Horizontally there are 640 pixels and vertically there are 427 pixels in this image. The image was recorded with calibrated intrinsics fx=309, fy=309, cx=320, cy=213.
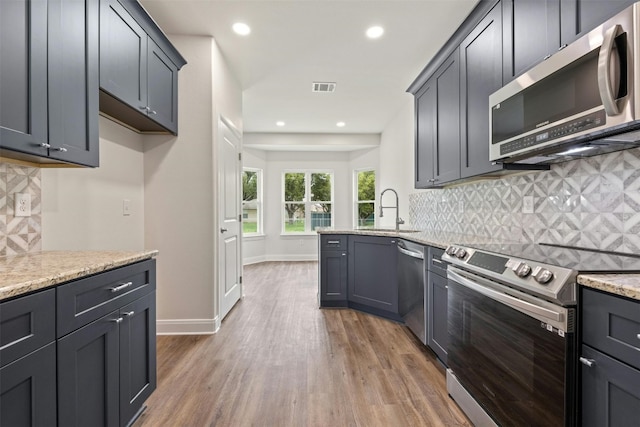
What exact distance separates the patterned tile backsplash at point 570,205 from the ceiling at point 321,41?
1541 mm

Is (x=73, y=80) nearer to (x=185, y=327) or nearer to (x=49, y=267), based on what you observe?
(x=49, y=267)

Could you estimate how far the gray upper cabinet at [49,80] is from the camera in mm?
1245

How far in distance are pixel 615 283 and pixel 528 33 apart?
1434 millimetres

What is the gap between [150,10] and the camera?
259 centimetres

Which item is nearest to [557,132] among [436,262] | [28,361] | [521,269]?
[521,269]

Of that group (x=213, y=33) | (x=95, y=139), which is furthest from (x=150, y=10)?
(x=95, y=139)

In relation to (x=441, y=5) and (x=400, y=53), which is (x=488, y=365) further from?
(x=400, y=53)

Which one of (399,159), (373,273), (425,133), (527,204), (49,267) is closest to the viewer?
(49,267)

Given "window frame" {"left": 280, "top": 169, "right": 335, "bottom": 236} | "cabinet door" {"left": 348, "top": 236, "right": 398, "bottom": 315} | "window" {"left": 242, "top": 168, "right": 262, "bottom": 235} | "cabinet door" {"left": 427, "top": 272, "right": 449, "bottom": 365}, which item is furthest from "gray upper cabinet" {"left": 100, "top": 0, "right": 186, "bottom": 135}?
"window frame" {"left": 280, "top": 169, "right": 335, "bottom": 236}

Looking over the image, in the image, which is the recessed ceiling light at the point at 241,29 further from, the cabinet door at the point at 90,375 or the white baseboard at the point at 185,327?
the white baseboard at the point at 185,327

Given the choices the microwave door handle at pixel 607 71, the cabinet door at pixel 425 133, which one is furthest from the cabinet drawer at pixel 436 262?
the microwave door handle at pixel 607 71

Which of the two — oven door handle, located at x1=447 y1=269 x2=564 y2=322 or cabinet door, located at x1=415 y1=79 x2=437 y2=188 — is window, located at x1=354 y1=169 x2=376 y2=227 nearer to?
cabinet door, located at x1=415 y1=79 x2=437 y2=188

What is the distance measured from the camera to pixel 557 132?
4.59ft

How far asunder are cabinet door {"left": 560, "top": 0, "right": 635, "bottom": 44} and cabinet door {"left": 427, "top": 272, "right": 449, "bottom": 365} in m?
1.50
